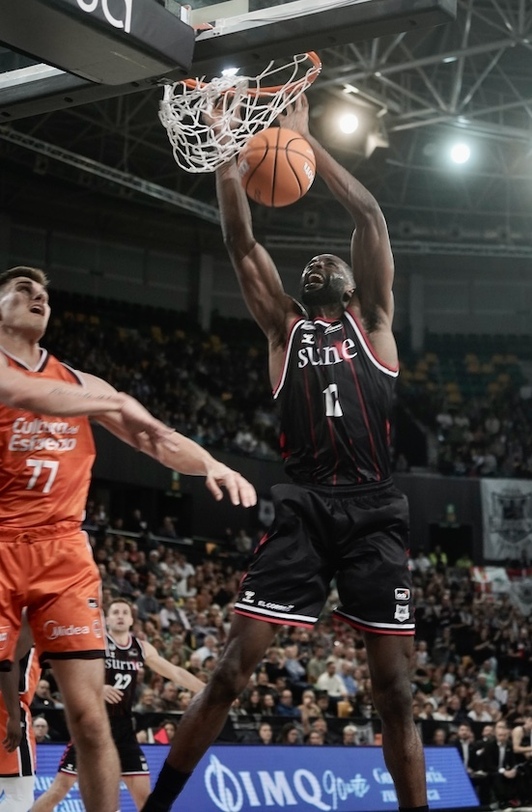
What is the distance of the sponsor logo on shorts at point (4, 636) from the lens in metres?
4.36

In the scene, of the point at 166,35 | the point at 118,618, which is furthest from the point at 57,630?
the point at 118,618

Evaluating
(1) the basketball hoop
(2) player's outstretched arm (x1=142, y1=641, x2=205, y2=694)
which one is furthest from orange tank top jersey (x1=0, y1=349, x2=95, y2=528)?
(2) player's outstretched arm (x1=142, y1=641, x2=205, y2=694)

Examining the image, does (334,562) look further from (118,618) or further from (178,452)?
(118,618)

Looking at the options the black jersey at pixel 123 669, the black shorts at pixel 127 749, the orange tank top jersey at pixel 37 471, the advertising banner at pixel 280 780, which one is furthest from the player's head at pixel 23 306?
the advertising banner at pixel 280 780

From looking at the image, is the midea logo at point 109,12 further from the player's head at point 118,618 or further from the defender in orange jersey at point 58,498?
the player's head at point 118,618

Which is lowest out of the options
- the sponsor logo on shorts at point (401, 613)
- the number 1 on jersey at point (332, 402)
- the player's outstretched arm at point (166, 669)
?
the player's outstretched arm at point (166, 669)

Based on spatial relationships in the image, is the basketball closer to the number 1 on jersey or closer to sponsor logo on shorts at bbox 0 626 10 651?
the number 1 on jersey

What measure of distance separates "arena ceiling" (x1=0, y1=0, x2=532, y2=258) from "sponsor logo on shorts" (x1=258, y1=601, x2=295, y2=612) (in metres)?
13.9

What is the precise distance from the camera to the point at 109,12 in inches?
174

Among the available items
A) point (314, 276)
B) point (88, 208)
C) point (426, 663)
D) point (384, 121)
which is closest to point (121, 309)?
point (88, 208)

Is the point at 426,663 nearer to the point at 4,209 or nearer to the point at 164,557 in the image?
the point at 164,557

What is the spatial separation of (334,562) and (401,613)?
364mm

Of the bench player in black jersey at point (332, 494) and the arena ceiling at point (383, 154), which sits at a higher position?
the arena ceiling at point (383, 154)

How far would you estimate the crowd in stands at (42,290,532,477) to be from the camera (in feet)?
73.9
